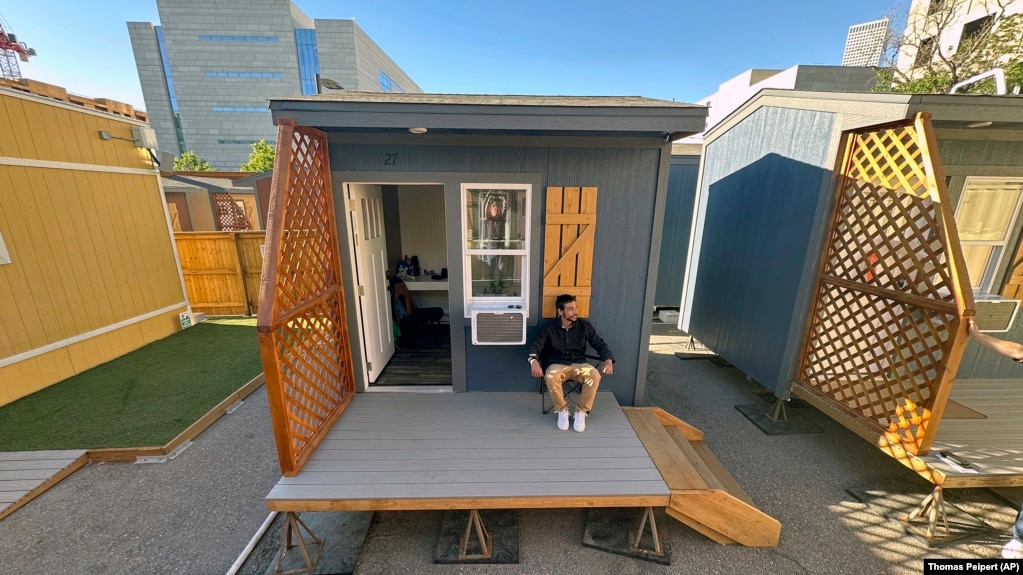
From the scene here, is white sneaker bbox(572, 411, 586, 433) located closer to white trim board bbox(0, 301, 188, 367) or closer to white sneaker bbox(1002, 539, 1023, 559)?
white sneaker bbox(1002, 539, 1023, 559)

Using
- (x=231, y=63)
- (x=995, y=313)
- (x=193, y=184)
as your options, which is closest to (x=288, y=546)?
(x=995, y=313)

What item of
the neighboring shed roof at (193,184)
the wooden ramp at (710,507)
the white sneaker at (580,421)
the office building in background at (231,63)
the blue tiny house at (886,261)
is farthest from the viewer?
the office building in background at (231,63)

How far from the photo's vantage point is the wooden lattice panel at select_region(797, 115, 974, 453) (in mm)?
2523

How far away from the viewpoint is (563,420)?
9.66ft

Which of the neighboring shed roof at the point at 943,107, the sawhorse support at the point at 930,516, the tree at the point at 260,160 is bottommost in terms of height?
the sawhorse support at the point at 930,516

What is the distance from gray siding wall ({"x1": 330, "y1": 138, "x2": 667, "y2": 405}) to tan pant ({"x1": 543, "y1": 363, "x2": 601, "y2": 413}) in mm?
544

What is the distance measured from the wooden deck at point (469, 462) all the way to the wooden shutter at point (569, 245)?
1.07 meters

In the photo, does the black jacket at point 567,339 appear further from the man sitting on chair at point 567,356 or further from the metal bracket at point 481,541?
the metal bracket at point 481,541

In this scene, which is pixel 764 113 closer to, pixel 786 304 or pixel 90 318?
pixel 786 304

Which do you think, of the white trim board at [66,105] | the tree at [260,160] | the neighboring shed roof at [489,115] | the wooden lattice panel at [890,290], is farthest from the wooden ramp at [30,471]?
the tree at [260,160]

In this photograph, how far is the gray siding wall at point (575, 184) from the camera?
3.04m

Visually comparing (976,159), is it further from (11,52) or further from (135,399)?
(11,52)

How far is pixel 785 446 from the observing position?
11.3 ft

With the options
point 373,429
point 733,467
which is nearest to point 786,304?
point 733,467
